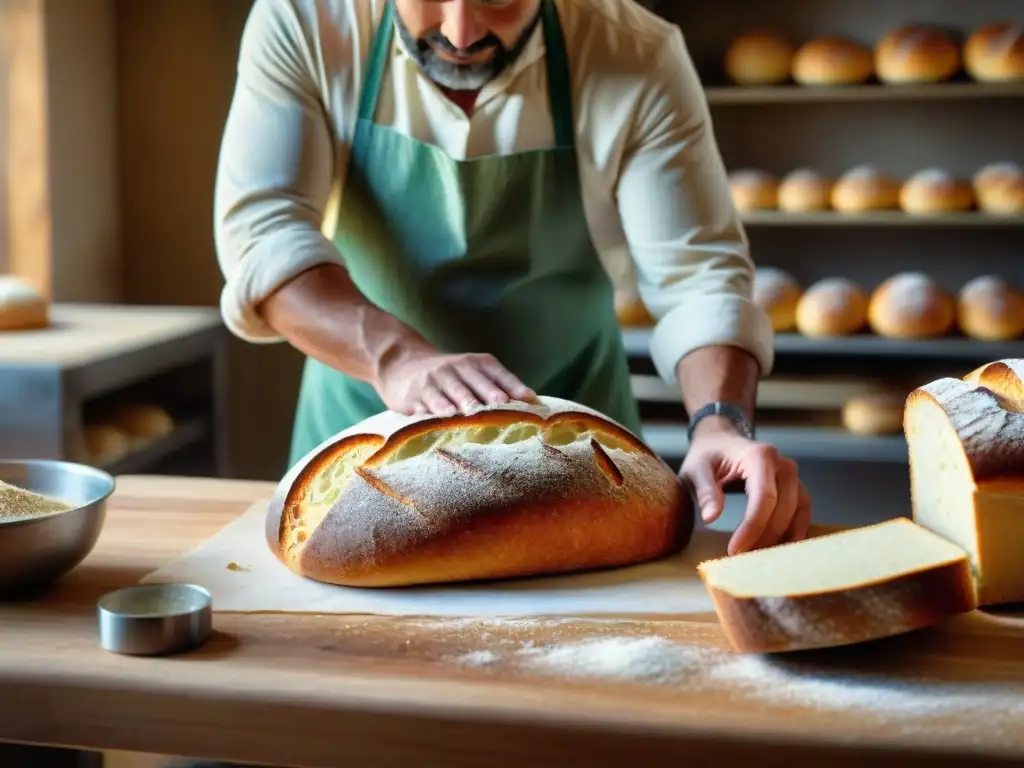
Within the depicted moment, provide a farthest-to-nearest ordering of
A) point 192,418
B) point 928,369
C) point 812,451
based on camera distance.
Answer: point 928,369 → point 812,451 → point 192,418

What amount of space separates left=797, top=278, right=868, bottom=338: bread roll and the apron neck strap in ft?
6.12

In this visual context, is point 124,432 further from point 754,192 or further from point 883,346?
point 883,346

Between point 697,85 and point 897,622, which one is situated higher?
point 697,85

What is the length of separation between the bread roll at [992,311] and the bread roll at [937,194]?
9.3 inches

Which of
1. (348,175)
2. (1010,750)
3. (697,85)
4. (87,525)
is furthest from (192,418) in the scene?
(1010,750)

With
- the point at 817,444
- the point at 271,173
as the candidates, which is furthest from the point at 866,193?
the point at 271,173

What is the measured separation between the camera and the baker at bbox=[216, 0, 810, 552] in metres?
1.59

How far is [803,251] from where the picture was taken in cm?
381

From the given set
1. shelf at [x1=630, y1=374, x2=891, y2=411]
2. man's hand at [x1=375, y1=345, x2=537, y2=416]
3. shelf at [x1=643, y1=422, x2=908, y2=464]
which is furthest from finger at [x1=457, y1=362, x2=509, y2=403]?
shelf at [x1=630, y1=374, x2=891, y2=411]

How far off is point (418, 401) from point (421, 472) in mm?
155

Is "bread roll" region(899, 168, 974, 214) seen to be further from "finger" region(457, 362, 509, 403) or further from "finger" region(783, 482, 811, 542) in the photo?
"finger" region(457, 362, 509, 403)

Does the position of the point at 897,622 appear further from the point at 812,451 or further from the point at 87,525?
the point at 812,451

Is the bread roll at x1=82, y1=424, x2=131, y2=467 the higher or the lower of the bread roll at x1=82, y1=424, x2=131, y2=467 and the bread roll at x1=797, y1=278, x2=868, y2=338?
the lower

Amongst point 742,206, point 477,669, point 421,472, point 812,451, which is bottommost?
point 812,451
